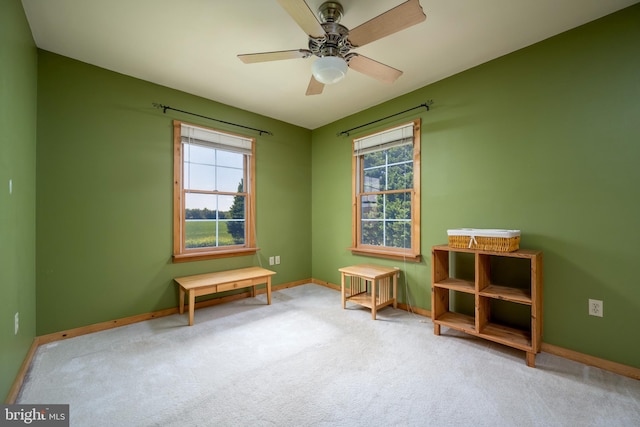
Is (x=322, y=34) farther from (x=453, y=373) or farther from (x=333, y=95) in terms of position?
(x=453, y=373)

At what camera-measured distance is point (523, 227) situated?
239 centimetres

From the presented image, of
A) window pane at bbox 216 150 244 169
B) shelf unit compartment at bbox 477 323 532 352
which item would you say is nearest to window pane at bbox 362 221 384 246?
shelf unit compartment at bbox 477 323 532 352

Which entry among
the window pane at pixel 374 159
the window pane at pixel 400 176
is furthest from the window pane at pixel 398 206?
the window pane at pixel 374 159

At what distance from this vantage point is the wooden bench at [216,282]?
2.83m

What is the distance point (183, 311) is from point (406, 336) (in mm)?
2537

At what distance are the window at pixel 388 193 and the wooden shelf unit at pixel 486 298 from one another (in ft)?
1.83

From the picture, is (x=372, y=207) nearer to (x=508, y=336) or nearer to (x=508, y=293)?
(x=508, y=293)

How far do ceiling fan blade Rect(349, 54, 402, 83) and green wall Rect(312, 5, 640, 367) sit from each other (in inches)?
41.3

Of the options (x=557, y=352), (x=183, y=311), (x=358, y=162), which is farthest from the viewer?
(x=358, y=162)

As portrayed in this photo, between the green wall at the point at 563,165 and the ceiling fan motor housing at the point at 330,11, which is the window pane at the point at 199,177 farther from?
the green wall at the point at 563,165

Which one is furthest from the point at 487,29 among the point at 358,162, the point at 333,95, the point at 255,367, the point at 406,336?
the point at 255,367

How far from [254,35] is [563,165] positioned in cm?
280

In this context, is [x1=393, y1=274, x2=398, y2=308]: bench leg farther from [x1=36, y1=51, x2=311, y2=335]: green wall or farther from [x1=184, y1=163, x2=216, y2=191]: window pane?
[x1=184, y1=163, x2=216, y2=191]: window pane

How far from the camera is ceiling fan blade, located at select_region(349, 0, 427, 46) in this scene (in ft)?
4.89
